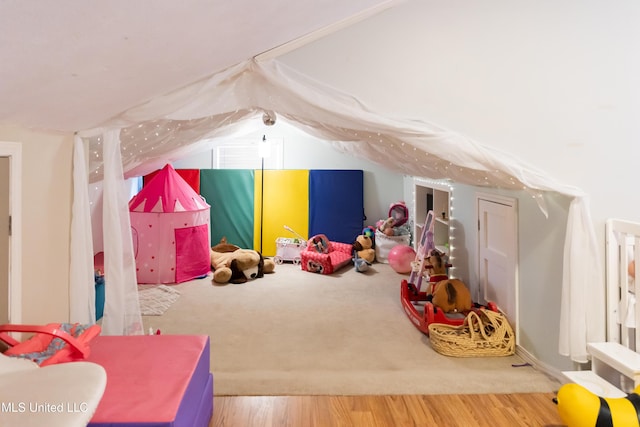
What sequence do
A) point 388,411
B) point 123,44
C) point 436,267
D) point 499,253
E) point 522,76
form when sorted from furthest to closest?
point 436,267
point 499,253
point 522,76
point 388,411
point 123,44

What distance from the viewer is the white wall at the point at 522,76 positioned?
83.9 inches

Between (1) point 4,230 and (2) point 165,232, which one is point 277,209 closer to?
(2) point 165,232

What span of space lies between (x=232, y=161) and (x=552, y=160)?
14.9 feet

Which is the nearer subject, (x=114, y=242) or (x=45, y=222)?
(x=45, y=222)

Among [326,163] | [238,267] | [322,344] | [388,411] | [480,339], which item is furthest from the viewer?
[326,163]

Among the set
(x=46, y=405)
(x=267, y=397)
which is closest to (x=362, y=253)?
(x=267, y=397)

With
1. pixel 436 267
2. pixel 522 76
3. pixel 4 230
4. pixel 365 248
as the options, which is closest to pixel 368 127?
pixel 522 76

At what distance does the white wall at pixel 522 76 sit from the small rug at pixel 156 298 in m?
2.43

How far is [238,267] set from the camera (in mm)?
4633

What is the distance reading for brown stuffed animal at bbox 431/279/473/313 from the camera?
10.1 ft

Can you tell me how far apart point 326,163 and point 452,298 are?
3.37 meters

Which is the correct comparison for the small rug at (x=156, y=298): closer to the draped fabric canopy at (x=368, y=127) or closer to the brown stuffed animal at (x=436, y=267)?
the draped fabric canopy at (x=368, y=127)

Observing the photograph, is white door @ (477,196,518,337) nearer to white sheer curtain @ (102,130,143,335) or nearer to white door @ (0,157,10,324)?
white sheer curtain @ (102,130,143,335)

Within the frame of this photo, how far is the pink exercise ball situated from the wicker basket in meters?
2.13
